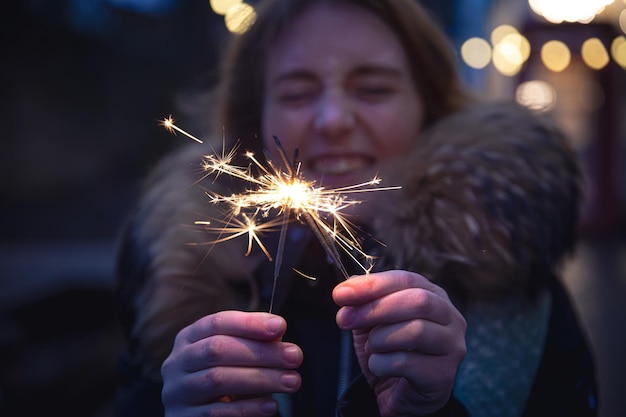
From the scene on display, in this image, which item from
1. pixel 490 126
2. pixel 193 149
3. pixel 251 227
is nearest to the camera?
pixel 251 227

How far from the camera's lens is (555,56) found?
249 inches

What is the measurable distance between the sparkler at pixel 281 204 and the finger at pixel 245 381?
0.42 feet

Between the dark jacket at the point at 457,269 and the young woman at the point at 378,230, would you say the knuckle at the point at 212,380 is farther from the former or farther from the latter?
the dark jacket at the point at 457,269

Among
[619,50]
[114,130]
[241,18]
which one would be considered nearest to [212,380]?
[241,18]

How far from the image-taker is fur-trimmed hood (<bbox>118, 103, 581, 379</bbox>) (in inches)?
44.2

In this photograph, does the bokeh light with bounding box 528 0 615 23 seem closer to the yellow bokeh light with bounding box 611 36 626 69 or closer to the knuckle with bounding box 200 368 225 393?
the yellow bokeh light with bounding box 611 36 626 69

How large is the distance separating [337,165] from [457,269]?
37cm

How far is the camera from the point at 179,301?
1185 mm

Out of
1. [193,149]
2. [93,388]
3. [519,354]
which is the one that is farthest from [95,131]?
[519,354]

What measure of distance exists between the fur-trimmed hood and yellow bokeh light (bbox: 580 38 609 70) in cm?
601

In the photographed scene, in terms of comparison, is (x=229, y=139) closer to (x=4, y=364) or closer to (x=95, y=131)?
(x=4, y=364)

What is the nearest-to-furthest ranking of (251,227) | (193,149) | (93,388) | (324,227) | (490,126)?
1. (324,227)
2. (251,227)
3. (490,126)
4. (193,149)
5. (93,388)

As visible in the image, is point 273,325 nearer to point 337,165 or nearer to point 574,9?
point 337,165

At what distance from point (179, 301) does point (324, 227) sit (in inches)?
23.7
